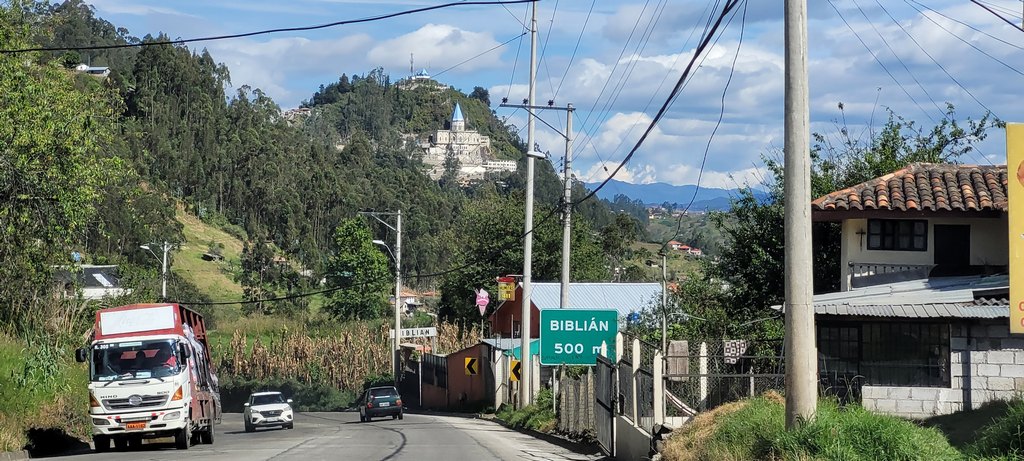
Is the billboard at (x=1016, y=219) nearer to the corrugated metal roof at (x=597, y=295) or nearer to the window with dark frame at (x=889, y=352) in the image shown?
the window with dark frame at (x=889, y=352)

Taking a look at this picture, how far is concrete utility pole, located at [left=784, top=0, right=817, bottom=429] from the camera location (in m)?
12.0

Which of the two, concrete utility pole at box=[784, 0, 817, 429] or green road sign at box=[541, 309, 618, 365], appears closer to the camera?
concrete utility pole at box=[784, 0, 817, 429]

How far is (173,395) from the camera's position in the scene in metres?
23.2

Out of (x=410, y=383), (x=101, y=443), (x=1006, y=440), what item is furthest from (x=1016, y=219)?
(x=410, y=383)

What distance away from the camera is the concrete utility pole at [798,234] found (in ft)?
39.3

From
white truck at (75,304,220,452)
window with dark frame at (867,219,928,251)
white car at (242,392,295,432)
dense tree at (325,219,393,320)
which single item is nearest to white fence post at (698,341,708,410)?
window with dark frame at (867,219,928,251)

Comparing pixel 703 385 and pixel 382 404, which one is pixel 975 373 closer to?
pixel 703 385

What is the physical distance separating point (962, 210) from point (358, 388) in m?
54.1

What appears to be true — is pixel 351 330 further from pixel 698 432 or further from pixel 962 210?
pixel 698 432

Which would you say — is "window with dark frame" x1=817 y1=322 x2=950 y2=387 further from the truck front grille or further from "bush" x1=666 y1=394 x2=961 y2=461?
the truck front grille

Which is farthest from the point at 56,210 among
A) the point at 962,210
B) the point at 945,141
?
the point at 945,141

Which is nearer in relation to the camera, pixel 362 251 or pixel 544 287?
pixel 544 287

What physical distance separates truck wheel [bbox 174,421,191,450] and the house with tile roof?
13.2m

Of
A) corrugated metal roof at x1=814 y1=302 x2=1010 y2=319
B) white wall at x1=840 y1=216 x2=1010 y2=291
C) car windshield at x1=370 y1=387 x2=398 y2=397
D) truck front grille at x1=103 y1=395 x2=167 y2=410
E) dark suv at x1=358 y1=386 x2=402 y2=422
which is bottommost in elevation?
dark suv at x1=358 y1=386 x2=402 y2=422
